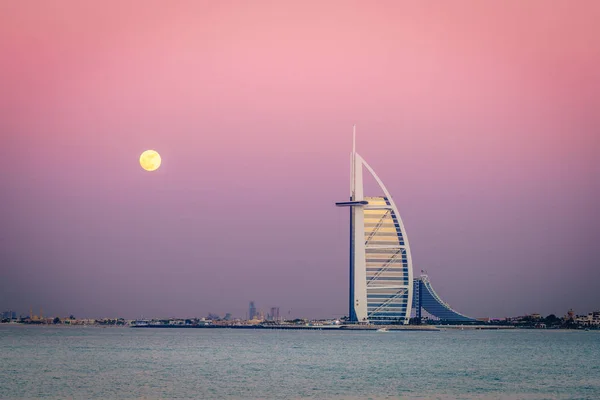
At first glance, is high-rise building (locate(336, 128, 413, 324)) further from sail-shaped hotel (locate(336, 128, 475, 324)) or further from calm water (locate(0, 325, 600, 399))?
calm water (locate(0, 325, 600, 399))

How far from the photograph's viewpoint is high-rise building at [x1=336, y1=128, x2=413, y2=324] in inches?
7023

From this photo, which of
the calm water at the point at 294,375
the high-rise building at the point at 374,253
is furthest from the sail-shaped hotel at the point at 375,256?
the calm water at the point at 294,375

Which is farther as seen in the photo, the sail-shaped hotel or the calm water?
the sail-shaped hotel

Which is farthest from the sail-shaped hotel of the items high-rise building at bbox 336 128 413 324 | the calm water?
the calm water

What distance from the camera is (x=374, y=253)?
593 feet

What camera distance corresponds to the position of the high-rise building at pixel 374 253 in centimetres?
17838

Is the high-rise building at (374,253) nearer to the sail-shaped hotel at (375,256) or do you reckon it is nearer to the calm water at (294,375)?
the sail-shaped hotel at (375,256)

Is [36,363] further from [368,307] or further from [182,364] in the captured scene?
[368,307]

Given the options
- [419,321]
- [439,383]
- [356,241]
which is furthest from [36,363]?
[419,321]

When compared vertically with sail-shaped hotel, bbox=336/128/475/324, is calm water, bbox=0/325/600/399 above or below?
below

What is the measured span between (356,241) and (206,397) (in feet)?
415

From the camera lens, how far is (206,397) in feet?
170

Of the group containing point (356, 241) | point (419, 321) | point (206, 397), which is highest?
point (356, 241)

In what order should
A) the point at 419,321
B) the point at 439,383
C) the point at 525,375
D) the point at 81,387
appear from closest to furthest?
the point at 81,387 < the point at 439,383 < the point at 525,375 < the point at 419,321
